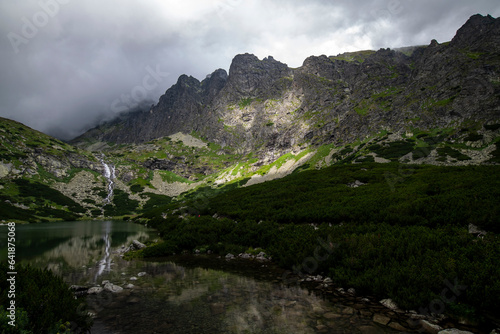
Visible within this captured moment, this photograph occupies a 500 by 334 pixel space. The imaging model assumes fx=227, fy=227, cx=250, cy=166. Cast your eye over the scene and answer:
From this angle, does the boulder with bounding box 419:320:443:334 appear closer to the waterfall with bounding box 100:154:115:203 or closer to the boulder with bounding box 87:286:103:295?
the boulder with bounding box 87:286:103:295

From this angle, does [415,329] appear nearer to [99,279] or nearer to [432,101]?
[99,279]

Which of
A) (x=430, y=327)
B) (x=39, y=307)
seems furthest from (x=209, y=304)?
(x=430, y=327)

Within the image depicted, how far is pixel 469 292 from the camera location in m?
7.60

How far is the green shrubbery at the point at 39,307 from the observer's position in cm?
513

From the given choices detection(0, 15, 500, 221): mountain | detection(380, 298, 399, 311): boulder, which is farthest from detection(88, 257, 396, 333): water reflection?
detection(0, 15, 500, 221): mountain

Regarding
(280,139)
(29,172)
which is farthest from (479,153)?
(29,172)

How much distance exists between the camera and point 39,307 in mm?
6090

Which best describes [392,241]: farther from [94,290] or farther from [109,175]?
[109,175]

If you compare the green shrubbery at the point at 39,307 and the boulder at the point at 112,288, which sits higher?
the green shrubbery at the point at 39,307

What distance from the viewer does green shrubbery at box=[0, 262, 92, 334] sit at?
16.8 feet

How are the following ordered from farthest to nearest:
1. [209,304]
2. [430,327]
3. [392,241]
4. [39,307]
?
1. [392,241]
2. [209,304]
3. [430,327]
4. [39,307]

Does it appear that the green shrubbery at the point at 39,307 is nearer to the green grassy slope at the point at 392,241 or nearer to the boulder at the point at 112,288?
the boulder at the point at 112,288

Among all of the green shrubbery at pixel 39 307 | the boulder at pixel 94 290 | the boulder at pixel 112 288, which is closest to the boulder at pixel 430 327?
the green shrubbery at pixel 39 307

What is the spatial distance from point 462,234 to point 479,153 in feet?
214
